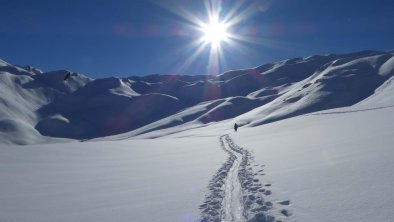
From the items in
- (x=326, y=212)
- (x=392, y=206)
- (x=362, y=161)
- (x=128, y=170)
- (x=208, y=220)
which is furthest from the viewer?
(x=128, y=170)

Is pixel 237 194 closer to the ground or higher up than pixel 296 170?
closer to the ground

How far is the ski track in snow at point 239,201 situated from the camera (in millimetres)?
7993

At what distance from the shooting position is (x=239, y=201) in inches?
369

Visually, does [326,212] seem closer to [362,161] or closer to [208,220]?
[208,220]

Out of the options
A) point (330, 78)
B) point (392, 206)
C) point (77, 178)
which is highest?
point (330, 78)

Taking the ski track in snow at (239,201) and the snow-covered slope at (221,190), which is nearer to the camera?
the snow-covered slope at (221,190)

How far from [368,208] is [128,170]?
35.6ft

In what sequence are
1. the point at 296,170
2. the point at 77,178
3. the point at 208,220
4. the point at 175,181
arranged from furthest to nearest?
the point at 77,178, the point at 175,181, the point at 296,170, the point at 208,220

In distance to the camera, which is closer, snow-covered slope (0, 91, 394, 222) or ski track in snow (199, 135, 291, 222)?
snow-covered slope (0, 91, 394, 222)

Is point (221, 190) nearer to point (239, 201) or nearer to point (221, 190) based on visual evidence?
point (221, 190)

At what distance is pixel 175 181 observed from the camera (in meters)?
12.6

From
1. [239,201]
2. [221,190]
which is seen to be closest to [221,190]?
[221,190]

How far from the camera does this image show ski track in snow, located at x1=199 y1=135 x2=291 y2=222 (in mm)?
7993

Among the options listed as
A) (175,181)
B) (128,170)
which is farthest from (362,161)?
(128,170)
